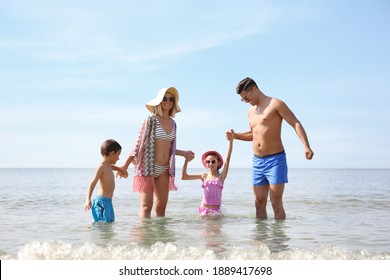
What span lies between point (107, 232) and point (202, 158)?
7.79 feet

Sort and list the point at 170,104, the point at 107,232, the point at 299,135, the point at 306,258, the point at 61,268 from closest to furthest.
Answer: the point at 61,268 → the point at 306,258 → the point at 107,232 → the point at 299,135 → the point at 170,104

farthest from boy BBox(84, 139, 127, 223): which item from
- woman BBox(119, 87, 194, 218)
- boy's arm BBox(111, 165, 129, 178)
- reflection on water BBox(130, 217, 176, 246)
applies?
reflection on water BBox(130, 217, 176, 246)

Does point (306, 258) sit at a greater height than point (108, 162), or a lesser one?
lesser

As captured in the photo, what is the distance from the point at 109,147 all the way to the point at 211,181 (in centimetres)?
180

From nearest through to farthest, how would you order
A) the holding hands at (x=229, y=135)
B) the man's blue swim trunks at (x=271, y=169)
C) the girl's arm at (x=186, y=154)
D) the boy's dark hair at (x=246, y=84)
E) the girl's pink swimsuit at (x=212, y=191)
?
the man's blue swim trunks at (x=271, y=169) → the boy's dark hair at (x=246, y=84) → the holding hands at (x=229, y=135) → the girl's arm at (x=186, y=154) → the girl's pink swimsuit at (x=212, y=191)

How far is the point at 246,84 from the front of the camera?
257 inches

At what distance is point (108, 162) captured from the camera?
21.3 feet

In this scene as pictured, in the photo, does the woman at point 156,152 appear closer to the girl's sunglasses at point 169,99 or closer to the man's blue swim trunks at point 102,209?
the girl's sunglasses at point 169,99

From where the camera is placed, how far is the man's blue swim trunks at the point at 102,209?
6.41 m

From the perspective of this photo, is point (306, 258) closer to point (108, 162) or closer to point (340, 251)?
point (340, 251)

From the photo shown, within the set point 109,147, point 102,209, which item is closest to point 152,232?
point 102,209

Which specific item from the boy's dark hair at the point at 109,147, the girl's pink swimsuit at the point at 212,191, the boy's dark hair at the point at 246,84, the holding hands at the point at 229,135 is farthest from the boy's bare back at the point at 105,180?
the boy's dark hair at the point at 246,84

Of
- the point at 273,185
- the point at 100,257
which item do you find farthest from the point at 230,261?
the point at 273,185

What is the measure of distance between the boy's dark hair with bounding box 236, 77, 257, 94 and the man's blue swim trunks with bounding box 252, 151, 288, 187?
3.30 feet
